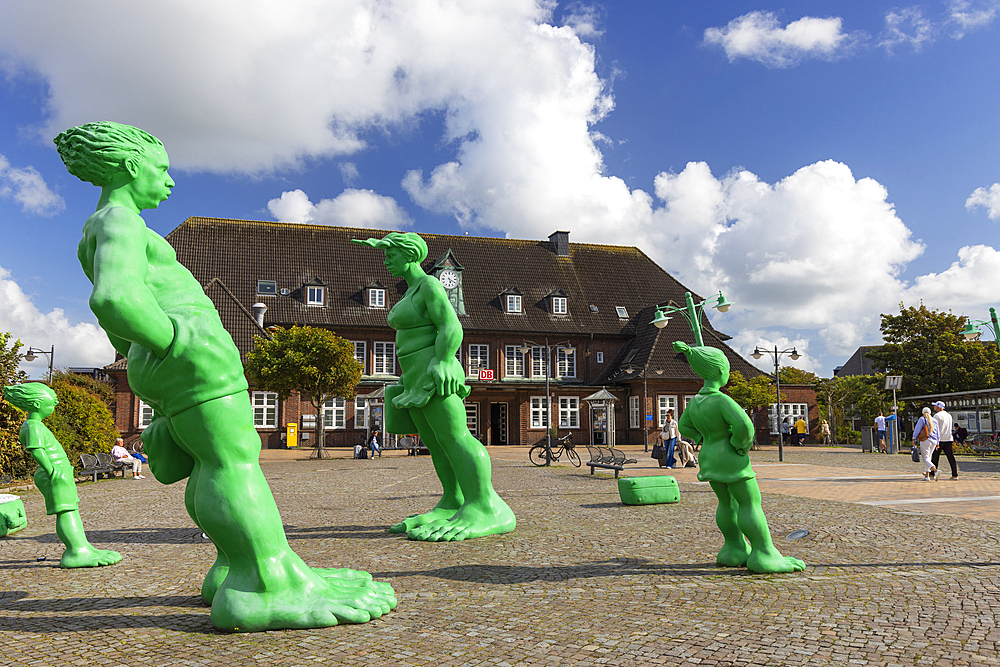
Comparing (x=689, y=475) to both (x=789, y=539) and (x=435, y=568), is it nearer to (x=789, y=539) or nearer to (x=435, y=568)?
(x=789, y=539)

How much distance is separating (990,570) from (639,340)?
32300 millimetres

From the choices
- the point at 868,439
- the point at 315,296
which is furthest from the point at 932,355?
the point at 315,296

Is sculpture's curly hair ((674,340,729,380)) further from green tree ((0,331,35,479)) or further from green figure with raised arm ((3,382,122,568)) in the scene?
green tree ((0,331,35,479))

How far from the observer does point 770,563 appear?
506cm

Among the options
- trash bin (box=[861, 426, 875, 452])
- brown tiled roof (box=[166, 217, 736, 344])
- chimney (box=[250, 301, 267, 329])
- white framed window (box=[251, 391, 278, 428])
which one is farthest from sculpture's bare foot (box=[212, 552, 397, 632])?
brown tiled roof (box=[166, 217, 736, 344])

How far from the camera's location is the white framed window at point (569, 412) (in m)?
36.5

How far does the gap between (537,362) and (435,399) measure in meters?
31.1

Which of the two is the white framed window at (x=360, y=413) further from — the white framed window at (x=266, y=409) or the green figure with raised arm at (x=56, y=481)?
the green figure with raised arm at (x=56, y=481)

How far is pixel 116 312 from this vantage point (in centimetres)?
311

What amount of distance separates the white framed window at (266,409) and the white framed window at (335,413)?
7.97 feet

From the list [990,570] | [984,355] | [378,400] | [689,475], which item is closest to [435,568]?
[990,570]

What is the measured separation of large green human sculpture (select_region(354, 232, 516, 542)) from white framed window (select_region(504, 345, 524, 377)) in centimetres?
2998

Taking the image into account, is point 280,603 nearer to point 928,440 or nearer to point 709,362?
point 709,362

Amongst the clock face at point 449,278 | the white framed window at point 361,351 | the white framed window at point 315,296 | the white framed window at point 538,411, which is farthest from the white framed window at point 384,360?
the white framed window at point 538,411
